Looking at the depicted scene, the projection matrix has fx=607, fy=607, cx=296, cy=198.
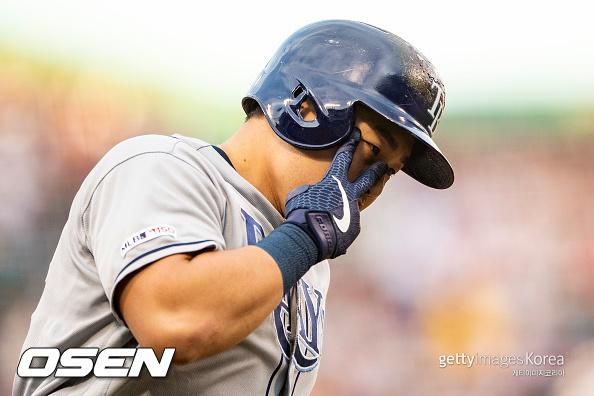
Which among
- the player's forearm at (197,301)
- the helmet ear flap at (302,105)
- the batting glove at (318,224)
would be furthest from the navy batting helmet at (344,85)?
the player's forearm at (197,301)

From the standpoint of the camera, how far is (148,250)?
1.04m

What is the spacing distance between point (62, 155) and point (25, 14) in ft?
3.11

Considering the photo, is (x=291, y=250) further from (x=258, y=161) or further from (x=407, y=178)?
(x=407, y=178)

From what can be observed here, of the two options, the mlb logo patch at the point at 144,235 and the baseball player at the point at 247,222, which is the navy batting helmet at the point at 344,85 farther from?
the mlb logo patch at the point at 144,235

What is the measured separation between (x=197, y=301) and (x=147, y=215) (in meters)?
0.19

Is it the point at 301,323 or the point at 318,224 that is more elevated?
the point at 318,224

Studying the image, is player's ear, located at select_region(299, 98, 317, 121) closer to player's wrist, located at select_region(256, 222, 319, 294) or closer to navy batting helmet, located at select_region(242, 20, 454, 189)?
navy batting helmet, located at select_region(242, 20, 454, 189)

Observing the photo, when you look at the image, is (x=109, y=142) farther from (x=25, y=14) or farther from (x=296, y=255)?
(x=296, y=255)

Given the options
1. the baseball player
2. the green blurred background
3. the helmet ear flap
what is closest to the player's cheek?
the baseball player

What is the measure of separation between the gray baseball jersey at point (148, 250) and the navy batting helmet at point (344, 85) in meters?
0.24

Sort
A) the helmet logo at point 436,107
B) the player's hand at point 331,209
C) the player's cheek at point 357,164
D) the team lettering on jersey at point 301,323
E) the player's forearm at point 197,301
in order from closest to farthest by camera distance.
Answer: the player's forearm at point 197,301, the player's hand at point 331,209, the team lettering on jersey at point 301,323, the player's cheek at point 357,164, the helmet logo at point 436,107

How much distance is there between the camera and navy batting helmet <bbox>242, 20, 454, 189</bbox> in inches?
61.1

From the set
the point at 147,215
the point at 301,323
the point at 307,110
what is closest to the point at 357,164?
the point at 307,110

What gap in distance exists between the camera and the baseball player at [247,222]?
1.04m
